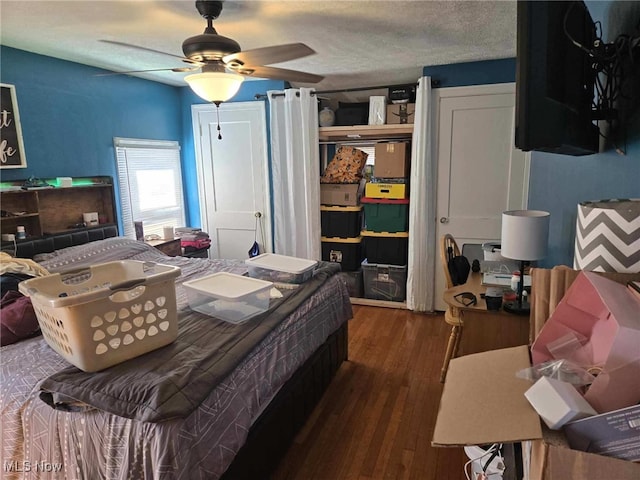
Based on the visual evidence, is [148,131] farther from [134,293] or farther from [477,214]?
[477,214]

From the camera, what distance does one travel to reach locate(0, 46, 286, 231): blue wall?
2.90m

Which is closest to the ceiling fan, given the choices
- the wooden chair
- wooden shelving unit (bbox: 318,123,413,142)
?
the wooden chair

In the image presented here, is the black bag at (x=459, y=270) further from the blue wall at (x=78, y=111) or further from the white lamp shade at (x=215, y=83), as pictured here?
the blue wall at (x=78, y=111)

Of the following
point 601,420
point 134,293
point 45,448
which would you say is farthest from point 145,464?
point 601,420

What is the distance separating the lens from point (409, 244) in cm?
390

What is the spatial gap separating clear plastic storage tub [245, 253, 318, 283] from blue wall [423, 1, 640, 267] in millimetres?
1404

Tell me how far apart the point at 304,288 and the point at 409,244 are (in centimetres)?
183

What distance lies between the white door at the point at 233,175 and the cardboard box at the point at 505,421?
3646 mm

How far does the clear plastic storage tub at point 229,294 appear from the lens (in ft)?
6.30

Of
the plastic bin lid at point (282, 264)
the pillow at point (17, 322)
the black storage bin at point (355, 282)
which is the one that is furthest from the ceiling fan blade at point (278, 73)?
the black storage bin at point (355, 282)

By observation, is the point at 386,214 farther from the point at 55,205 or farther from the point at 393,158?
the point at 55,205

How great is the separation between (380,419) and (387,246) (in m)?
1.97

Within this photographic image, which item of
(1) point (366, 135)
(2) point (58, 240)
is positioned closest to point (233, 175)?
(1) point (366, 135)

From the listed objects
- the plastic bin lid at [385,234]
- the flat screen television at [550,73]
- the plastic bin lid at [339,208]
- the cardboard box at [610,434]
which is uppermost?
the flat screen television at [550,73]
